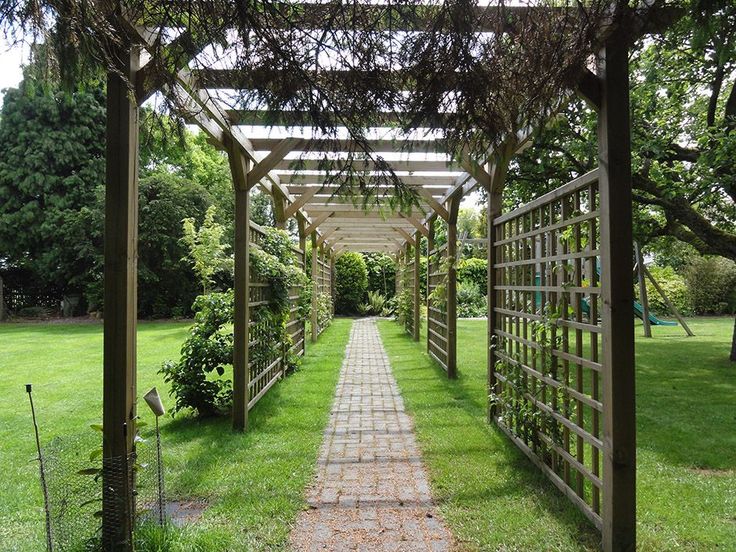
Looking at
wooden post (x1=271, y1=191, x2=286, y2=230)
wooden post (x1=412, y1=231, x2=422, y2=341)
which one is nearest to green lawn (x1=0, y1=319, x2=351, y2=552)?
wooden post (x1=271, y1=191, x2=286, y2=230)

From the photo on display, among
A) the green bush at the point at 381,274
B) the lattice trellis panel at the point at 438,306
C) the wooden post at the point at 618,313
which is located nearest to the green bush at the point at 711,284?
the green bush at the point at 381,274

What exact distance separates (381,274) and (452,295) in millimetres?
16628

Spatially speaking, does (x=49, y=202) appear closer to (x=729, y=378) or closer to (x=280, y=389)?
(x=280, y=389)

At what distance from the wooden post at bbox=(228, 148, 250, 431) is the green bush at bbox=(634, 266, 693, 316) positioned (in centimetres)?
1970

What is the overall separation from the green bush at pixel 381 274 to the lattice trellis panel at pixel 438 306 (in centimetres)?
1414

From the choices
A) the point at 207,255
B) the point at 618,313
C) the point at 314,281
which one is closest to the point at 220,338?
the point at 207,255

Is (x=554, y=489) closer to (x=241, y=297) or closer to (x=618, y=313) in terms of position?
(x=618, y=313)

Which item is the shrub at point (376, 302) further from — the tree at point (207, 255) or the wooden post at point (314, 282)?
the tree at point (207, 255)

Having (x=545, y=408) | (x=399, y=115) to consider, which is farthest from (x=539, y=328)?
(x=399, y=115)

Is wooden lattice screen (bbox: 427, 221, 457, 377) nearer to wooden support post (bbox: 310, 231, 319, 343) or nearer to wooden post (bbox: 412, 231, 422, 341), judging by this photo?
wooden post (bbox: 412, 231, 422, 341)

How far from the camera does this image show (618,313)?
2.51 meters

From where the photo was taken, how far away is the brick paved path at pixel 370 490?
2.79 m

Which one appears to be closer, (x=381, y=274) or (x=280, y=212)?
(x=280, y=212)

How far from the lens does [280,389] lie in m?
6.78
